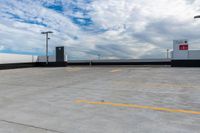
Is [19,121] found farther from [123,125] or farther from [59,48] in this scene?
[59,48]

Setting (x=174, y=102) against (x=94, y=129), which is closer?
(x=94, y=129)

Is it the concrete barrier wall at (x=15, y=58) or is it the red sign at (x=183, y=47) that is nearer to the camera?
the red sign at (x=183, y=47)

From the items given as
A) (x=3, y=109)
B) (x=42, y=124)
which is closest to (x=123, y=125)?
(x=42, y=124)

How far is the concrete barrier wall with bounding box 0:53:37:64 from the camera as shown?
988 inches

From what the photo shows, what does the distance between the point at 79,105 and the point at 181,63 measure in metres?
20.2

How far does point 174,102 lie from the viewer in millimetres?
5352

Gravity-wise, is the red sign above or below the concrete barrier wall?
above

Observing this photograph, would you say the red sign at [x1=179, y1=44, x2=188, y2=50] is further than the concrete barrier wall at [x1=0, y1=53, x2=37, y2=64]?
No

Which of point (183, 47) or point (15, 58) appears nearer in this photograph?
point (183, 47)

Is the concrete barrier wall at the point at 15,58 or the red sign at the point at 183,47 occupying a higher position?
the red sign at the point at 183,47

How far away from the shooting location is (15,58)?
2681cm

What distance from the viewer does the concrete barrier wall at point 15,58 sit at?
2509 cm

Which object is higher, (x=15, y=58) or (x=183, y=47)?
(x=183, y=47)

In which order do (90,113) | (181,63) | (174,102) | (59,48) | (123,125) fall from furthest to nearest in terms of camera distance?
(59,48), (181,63), (174,102), (90,113), (123,125)
